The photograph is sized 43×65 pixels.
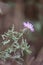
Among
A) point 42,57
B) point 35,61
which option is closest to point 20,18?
point 42,57

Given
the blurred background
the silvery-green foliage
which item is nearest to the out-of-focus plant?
the silvery-green foliage

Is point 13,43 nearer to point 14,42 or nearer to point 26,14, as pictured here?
point 14,42

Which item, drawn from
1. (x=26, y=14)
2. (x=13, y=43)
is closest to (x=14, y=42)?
(x=13, y=43)

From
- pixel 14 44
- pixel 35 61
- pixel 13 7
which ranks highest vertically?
pixel 13 7

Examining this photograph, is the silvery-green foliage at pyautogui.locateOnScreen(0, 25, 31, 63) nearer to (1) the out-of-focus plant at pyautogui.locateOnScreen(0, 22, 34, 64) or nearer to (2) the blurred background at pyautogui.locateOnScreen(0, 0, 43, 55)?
(1) the out-of-focus plant at pyautogui.locateOnScreen(0, 22, 34, 64)

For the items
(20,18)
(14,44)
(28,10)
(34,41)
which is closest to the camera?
(14,44)

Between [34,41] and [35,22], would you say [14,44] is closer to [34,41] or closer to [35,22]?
[34,41]

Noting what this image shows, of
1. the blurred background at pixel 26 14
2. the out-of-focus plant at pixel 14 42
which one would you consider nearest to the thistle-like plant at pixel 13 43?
the out-of-focus plant at pixel 14 42

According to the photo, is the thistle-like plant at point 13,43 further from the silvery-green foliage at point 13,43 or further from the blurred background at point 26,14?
the blurred background at point 26,14
